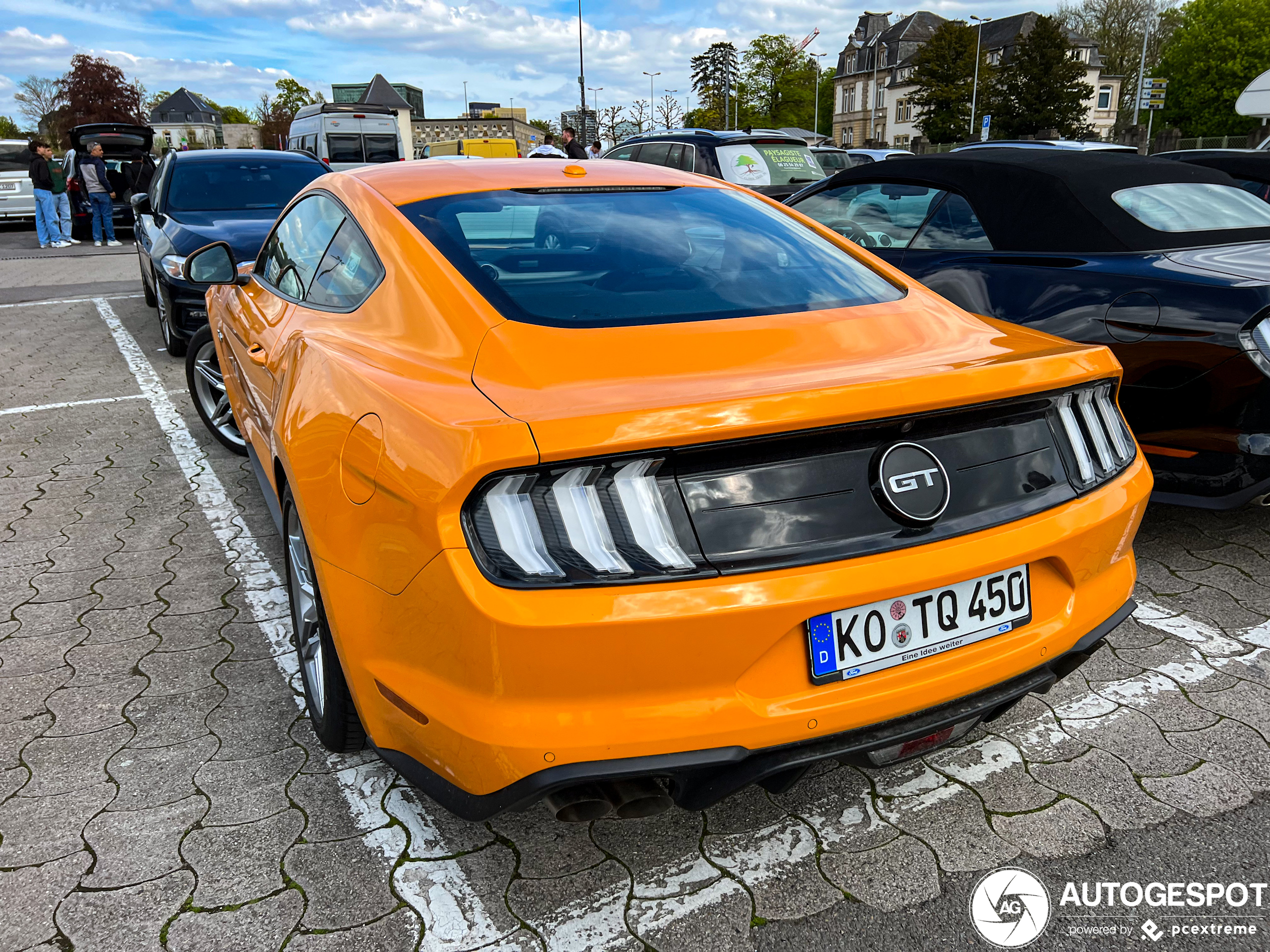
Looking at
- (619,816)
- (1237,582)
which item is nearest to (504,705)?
(619,816)

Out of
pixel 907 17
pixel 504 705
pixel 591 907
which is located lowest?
pixel 591 907

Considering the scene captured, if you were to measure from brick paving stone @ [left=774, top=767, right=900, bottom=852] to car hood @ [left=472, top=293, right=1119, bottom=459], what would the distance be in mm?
1012

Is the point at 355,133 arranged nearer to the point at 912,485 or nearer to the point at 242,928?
the point at 242,928

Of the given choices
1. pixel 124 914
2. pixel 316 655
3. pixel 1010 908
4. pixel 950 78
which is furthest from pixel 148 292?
pixel 950 78

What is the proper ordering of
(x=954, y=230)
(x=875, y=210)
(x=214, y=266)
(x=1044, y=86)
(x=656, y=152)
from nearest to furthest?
(x=214, y=266), (x=954, y=230), (x=875, y=210), (x=656, y=152), (x=1044, y=86)

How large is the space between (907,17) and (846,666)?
103285 millimetres

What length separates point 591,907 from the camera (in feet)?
6.52

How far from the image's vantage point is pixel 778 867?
210 cm

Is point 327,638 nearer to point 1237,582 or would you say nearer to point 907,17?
point 1237,582

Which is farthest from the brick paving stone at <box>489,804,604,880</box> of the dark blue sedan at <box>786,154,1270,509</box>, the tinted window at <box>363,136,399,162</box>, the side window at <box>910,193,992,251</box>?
the tinted window at <box>363,136,399,162</box>

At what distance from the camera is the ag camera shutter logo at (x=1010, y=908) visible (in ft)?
6.22

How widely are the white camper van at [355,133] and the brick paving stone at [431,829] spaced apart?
23.7 meters

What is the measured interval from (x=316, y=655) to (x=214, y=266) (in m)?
2.05

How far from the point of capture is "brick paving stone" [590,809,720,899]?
2.05m
